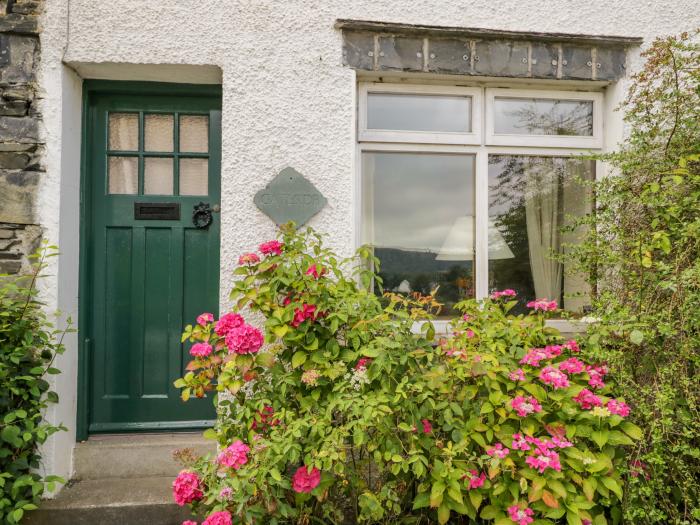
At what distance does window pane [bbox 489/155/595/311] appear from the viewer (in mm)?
3373

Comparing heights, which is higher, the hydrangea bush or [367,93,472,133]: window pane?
[367,93,472,133]: window pane

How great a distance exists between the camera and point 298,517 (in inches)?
96.7

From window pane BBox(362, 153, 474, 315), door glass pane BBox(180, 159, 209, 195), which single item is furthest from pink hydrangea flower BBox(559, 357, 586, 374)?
door glass pane BBox(180, 159, 209, 195)

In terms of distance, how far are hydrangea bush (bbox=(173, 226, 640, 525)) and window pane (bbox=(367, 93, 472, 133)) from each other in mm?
1234

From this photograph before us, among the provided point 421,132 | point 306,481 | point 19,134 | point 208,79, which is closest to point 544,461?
point 306,481

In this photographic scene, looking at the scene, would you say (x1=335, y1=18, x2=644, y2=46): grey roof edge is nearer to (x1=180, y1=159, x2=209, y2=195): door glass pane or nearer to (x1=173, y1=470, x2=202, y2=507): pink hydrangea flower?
(x1=180, y1=159, x2=209, y2=195): door glass pane

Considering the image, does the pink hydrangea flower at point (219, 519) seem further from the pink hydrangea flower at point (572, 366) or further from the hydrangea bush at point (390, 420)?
the pink hydrangea flower at point (572, 366)

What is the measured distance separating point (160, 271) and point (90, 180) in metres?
0.76

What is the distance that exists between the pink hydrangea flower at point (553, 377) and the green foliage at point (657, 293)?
323 mm

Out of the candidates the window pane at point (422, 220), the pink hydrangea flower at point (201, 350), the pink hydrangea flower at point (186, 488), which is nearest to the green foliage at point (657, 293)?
the window pane at point (422, 220)

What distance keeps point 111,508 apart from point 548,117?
12.5 feet

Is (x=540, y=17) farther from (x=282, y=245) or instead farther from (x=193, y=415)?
(x=193, y=415)

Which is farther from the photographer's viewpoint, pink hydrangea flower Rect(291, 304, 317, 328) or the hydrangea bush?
pink hydrangea flower Rect(291, 304, 317, 328)

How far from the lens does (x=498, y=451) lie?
2137mm
